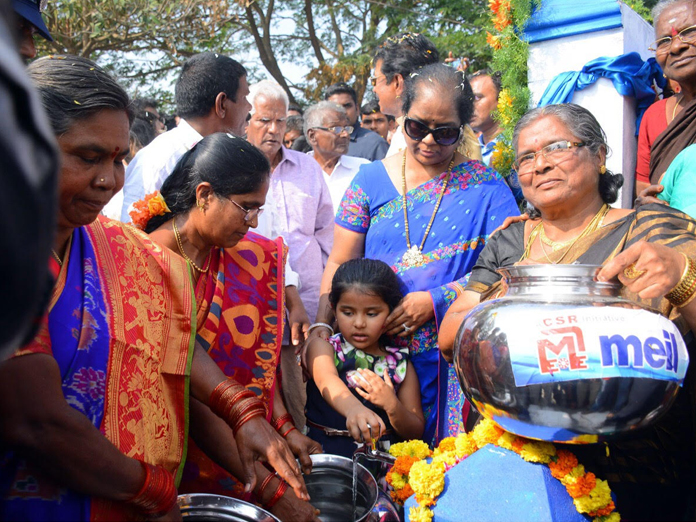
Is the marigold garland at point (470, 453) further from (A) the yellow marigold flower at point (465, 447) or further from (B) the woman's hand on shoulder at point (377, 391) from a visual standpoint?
(B) the woman's hand on shoulder at point (377, 391)

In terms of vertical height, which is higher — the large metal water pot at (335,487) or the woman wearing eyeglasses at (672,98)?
the woman wearing eyeglasses at (672,98)

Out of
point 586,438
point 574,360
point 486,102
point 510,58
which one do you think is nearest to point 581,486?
point 586,438

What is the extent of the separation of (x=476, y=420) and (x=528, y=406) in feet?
2.29

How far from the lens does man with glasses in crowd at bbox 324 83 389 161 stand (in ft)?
19.9

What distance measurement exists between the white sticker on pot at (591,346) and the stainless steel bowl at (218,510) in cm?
84

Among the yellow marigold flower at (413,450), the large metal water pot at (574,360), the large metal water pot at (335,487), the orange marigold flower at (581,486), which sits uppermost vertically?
the large metal water pot at (574,360)

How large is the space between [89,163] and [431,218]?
1.75 m

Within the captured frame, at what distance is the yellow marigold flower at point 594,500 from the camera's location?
1728mm

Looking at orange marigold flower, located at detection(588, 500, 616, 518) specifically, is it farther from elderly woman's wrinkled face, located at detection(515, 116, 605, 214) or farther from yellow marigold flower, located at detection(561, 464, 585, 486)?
elderly woman's wrinkled face, located at detection(515, 116, 605, 214)

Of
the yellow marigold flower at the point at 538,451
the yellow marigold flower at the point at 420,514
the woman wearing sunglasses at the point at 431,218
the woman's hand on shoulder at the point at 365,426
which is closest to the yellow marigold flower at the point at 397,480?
the yellow marigold flower at the point at 420,514

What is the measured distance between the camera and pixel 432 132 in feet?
9.68

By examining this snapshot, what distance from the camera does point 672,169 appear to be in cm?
248

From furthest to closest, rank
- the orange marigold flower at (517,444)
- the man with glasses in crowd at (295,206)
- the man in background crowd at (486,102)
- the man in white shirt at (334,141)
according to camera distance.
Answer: the man in white shirt at (334,141) → the man in background crowd at (486,102) → the man with glasses in crowd at (295,206) → the orange marigold flower at (517,444)

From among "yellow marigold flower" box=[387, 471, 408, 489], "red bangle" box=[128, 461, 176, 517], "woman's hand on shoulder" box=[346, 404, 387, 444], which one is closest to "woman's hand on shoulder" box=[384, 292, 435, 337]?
"woman's hand on shoulder" box=[346, 404, 387, 444]
